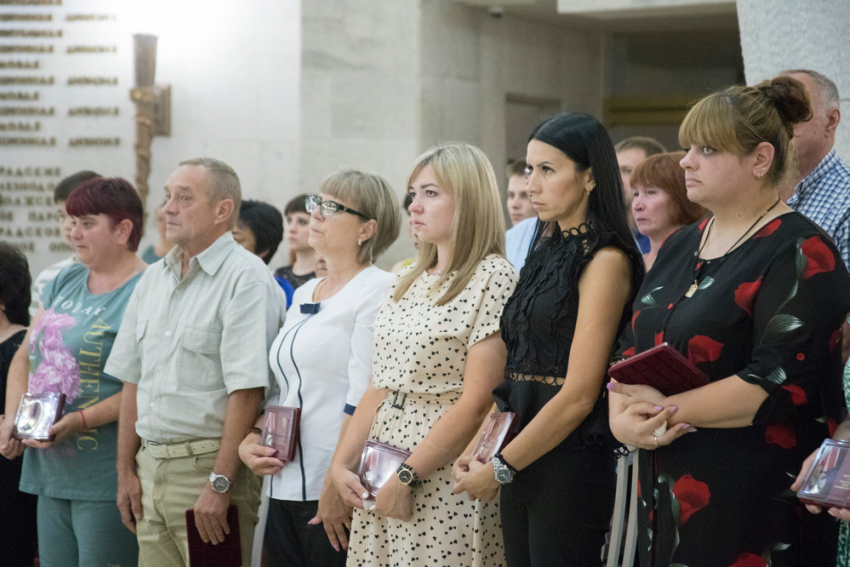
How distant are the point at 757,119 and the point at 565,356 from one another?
0.78m

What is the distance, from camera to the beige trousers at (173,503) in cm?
326

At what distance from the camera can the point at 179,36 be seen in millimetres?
7500

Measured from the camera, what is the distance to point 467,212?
2.85 m

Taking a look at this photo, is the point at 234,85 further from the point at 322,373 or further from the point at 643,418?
the point at 643,418

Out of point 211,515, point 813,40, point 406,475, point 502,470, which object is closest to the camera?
point 502,470

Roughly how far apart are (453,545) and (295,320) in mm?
1037

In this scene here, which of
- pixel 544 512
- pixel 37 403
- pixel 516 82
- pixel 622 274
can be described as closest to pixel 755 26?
pixel 622 274

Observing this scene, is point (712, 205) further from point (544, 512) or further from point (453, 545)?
point (453, 545)

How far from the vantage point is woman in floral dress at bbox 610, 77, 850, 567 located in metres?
1.97

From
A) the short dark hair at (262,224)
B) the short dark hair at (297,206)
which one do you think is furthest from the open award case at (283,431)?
the short dark hair at (297,206)

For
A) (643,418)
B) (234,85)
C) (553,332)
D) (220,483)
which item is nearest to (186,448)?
(220,483)

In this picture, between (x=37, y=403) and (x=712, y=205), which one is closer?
(x=712, y=205)

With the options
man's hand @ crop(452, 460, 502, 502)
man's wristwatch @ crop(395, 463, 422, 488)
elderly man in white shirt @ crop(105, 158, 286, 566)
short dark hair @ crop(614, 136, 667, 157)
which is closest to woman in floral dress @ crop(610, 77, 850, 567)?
man's hand @ crop(452, 460, 502, 502)

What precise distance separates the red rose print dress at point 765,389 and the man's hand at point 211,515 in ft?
5.44
